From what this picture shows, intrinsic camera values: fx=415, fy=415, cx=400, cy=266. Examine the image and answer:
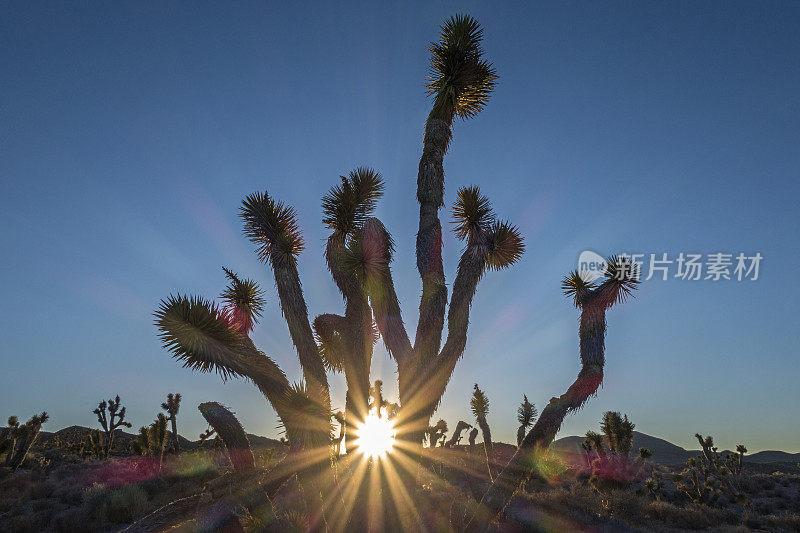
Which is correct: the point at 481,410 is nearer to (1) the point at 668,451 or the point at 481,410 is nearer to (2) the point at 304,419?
(2) the point at 304,419

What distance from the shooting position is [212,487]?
8.49 metres

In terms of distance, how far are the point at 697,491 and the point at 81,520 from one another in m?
22.4

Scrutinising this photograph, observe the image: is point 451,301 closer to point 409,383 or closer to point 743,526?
point 409,383

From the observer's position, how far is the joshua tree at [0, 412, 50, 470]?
21156 mm

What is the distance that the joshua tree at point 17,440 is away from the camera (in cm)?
2116

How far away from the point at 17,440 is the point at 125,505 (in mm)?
15158

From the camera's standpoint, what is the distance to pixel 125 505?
43.3 ft

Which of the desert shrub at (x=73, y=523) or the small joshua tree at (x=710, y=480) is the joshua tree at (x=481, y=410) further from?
the desert shrub at (x=73, y=523)

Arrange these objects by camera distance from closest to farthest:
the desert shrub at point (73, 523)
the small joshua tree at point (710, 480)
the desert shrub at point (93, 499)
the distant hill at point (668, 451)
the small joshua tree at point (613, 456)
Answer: the desert shrub at point (73, 523), the desert shrub at point (93, 499), the small joshua tree at point (710, 480), the small joshua tree at point (613, 456), the distant hill at point (668, 451)

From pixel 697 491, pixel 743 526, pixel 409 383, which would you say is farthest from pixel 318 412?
pixel 697 491

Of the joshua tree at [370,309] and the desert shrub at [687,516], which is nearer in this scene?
the joshua tree at [370,309]

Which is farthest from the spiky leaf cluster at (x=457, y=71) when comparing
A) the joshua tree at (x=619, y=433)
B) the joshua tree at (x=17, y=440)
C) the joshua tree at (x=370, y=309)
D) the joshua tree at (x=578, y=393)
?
the joshua tree at (x=17, y=440)

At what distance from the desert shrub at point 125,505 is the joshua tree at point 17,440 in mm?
11686

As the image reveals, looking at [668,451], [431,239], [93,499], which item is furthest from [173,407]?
[668,451]
